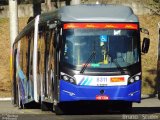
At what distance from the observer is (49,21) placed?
19.8 m

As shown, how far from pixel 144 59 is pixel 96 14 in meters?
22.3

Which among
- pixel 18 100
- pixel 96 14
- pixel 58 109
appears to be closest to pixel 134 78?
pixel 96 14

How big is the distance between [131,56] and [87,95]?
179 centimetres

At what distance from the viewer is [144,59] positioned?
40750 millimetres

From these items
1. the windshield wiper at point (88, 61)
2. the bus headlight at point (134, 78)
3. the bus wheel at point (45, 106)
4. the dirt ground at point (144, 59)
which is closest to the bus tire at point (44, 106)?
the bus wheel at point (45, 106)

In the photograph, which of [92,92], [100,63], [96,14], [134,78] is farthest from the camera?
Result: [96,14]

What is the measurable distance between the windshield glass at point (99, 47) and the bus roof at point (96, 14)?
30 centimetres

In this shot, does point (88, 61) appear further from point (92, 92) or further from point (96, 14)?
point (96, 14)

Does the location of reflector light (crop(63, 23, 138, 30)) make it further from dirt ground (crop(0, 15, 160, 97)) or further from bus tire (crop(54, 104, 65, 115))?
dirt ground (crop(0, 15, 160, 97))

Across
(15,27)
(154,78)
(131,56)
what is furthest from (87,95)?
(154,78)

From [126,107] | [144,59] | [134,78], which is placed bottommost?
[144,59]

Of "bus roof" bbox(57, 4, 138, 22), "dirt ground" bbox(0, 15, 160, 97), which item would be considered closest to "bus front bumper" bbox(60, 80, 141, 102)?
"bus roof" bbox(57, 4, 138, 22)

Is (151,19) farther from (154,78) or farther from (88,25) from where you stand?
(88,25)

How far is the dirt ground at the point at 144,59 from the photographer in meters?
37.4
